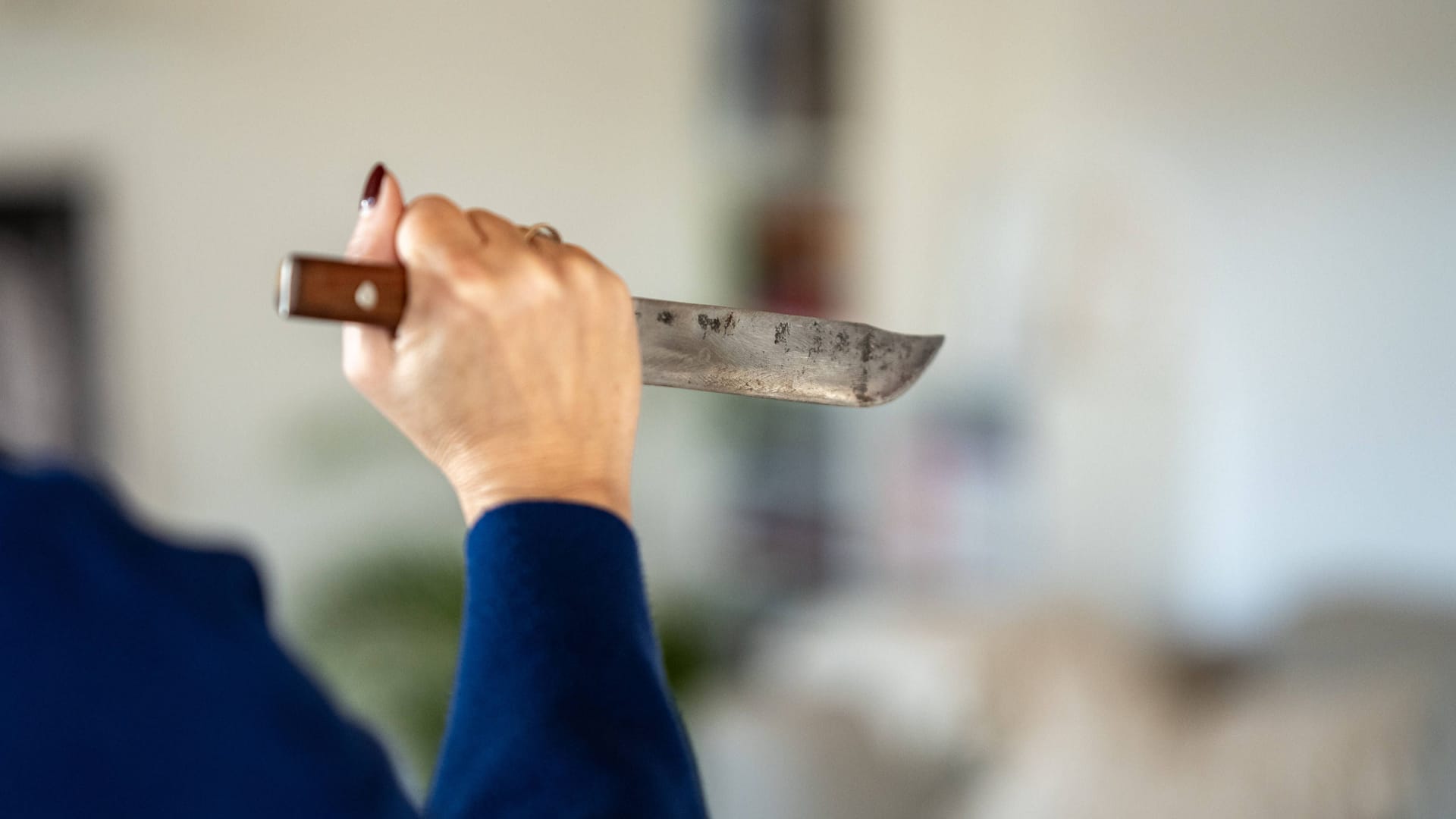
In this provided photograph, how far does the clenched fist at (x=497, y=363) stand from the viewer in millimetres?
458

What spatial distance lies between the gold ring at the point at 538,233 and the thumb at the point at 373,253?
56 millimetres

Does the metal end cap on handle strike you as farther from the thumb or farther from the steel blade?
the steel blade

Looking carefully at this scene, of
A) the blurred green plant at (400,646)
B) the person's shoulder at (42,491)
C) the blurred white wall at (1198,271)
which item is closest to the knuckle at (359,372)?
the person's shoulder at (42,491)

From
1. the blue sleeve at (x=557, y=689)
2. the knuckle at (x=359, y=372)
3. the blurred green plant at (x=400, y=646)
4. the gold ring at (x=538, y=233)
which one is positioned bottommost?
the blurred green plant at (x=400, y=646)

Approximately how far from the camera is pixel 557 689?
431 mm

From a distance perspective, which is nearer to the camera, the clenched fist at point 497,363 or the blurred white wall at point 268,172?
the clenched fist at point 497,363

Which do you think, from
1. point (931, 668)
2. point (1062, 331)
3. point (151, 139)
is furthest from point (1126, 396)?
point (151, 139)

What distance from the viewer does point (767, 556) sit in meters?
3.18

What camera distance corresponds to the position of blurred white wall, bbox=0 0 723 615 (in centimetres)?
206

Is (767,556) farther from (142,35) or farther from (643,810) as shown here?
(643,810)

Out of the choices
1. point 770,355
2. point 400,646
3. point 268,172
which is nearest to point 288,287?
point 770,355

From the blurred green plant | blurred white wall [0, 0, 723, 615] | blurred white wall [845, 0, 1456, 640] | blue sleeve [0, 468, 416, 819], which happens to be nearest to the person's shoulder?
blue sleeve [0, 468, 416, 819]

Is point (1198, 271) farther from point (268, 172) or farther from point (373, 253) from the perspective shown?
point (373, 253)

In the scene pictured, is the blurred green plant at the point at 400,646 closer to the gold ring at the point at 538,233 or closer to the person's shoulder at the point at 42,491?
the gold ring at the point at 538,233
